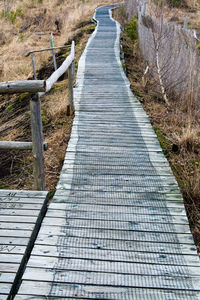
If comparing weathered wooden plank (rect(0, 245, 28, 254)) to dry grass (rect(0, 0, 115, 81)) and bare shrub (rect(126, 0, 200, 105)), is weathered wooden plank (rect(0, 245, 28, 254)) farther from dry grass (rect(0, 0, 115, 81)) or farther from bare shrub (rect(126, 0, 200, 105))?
dry grass (rect(0, 0, 115, 81))

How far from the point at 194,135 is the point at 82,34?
12410 mm

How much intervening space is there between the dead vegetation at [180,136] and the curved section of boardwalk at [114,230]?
0.88 ft

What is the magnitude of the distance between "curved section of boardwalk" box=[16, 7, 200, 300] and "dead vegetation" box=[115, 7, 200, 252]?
269 millimetres

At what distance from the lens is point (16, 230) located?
2.73m

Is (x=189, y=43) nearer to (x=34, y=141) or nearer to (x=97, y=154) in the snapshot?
(x=97, y=154)

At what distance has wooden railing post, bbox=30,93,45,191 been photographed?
321 centimetres

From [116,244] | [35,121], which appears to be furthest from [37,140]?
[116,244]

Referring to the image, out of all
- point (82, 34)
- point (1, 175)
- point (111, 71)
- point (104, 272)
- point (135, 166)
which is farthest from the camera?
point (82, 34)

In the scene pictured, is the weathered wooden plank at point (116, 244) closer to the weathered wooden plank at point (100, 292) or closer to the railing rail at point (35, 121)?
the weathered wooden plank at point (100, 292)

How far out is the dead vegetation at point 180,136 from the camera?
3.50 m

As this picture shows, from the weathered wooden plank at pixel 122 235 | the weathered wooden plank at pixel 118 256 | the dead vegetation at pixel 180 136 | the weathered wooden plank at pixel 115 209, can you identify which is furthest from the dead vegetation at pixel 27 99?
the dead vegetation at pixel 180 136

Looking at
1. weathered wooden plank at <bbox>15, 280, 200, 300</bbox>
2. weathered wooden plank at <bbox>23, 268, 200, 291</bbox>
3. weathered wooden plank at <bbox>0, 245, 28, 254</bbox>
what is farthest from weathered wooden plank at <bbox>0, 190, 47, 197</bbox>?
weathered wooden plank at <bbox>15, 280, 200, 300</bbox>

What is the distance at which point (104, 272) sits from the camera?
7.61 ft

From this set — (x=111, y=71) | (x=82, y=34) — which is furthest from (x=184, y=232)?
(x=82, y=34)
